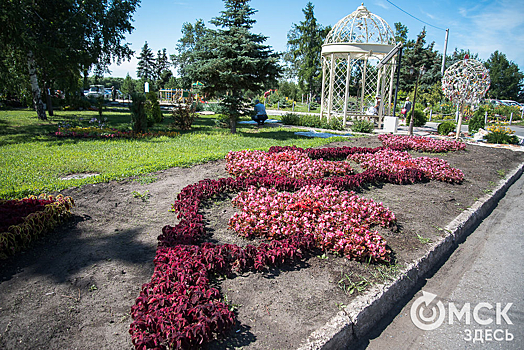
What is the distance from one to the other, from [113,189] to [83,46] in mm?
12956

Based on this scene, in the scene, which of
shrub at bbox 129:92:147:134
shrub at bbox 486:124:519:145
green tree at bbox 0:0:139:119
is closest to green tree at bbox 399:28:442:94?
shrub at bbox 486:124:519:145

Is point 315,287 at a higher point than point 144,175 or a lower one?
lower

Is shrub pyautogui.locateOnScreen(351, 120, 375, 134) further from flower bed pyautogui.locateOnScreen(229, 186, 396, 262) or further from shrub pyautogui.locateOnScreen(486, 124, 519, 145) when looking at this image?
flower bed pyautogui.locateOnScreen(229, 186, 396, 262)

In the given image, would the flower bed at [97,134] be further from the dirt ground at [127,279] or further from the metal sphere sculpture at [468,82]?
the metal sphere sculpture at [468,82]

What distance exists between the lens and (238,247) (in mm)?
3055

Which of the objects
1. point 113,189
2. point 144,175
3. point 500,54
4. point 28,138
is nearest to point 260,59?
point 144,175

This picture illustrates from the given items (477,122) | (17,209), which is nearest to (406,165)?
(17,209)

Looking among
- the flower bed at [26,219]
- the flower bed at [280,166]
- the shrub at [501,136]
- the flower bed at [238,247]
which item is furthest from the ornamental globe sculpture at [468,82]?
the flower bed at [26,219]

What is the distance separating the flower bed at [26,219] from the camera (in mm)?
3086

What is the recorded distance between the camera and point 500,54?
2675 inches

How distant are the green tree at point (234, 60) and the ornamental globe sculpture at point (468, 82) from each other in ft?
27.9

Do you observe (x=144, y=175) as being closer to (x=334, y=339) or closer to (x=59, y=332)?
(x=59, y=332)

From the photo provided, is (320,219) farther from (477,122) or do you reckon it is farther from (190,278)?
(477,122)

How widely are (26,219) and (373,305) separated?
11.8 ft
